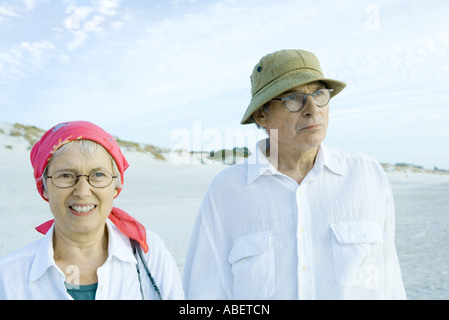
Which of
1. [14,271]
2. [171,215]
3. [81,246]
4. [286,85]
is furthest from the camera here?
[171,215]

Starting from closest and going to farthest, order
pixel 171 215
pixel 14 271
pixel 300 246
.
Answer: pixel 14 271 → pixel 300 246 → pixel 171 215

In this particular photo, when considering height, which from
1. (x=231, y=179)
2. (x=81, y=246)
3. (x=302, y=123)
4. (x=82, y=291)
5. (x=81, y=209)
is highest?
(x=302, y=123)

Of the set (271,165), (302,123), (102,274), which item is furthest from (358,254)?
(102,274)

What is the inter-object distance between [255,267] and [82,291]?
36.7 inches

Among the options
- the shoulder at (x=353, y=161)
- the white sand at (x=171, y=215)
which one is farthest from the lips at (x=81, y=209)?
the white sand at (x=171, y=215)

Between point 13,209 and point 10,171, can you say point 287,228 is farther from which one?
point 10,171

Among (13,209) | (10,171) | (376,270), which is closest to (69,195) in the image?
(376,270)

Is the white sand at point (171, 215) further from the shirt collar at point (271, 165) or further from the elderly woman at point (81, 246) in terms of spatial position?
the elderly woman at point (81, 246)

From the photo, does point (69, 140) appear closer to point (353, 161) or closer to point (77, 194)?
point (77, 194)

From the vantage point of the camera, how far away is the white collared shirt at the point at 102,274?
6.75 ft

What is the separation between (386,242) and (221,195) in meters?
1.00

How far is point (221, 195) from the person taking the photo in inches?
108

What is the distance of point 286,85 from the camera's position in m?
2.60
